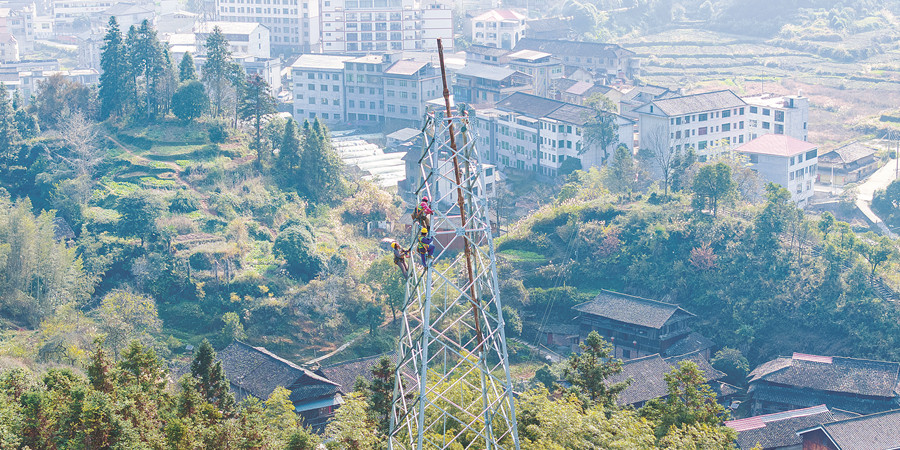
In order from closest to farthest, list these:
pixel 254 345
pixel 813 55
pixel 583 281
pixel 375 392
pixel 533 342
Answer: pixel 375 392 → pixel 254 345 → pixel 533 342 → pixel 583 281 → pixel 813 55

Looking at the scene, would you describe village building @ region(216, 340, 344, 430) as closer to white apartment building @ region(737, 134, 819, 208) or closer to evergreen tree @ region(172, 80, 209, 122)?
evergreen tree @ region(172, 80, 209, 122)

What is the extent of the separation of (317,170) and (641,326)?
15.2 m

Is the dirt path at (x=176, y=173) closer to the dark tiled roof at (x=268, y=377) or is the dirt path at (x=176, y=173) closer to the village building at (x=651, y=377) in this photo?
the dark tiled roof at (x=268, y=377)

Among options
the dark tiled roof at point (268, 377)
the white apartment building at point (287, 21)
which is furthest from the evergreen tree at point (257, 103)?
the white apartment building at point (287, 21)

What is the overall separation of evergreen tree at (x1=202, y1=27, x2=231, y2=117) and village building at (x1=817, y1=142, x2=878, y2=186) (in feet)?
97.1

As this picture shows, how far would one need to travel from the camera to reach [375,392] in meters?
20.2

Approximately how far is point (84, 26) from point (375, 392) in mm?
73034

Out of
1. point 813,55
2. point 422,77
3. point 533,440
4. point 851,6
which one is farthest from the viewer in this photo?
point 851,6

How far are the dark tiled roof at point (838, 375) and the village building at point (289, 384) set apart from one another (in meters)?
12.9

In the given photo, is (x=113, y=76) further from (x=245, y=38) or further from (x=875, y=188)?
(x=875, y=188)

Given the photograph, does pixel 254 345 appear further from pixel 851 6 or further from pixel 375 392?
pixel 851 6

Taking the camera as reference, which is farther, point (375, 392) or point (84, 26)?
point (84, 26)

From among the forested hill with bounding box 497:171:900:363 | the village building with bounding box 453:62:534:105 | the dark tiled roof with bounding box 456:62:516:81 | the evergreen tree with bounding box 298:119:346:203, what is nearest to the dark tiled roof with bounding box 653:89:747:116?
the forested hill with bounding box 497:171:900:363

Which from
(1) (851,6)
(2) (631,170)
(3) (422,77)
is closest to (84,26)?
(3) (422,77)
